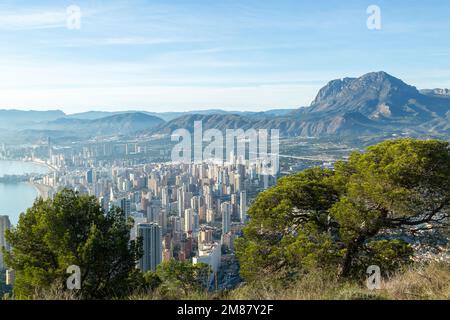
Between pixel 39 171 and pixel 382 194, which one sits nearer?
pixel 382 194

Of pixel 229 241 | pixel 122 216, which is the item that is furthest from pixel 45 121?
pixel 122 216

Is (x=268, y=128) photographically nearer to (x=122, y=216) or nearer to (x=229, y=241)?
(x=229, y=241)

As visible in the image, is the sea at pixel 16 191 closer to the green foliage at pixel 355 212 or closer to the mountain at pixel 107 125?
the green foliage at pixel 355 212

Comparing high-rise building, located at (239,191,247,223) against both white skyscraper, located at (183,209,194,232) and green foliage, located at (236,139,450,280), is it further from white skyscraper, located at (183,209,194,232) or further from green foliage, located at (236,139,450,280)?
green foliage, located at (236,139,450,280)

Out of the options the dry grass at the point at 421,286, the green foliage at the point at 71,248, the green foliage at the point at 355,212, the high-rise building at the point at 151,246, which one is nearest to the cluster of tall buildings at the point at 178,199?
the high-rise building at the point at 151,246

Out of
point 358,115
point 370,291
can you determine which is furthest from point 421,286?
point 358,115
